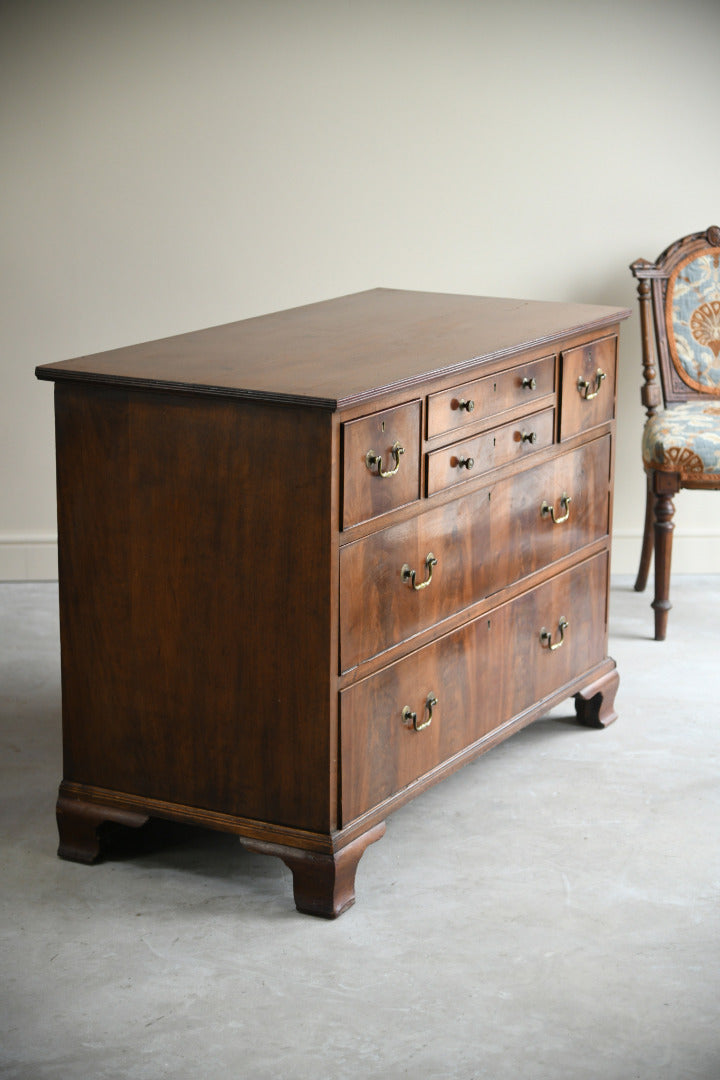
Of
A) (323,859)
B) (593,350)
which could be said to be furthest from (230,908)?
(593,350)

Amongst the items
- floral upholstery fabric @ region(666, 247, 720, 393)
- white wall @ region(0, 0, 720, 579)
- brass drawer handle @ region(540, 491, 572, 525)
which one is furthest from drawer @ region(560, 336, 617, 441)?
white wall @ region(0, 0, 720, 579)

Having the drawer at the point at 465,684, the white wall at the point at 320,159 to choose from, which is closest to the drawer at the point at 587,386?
the drawer at the point at 465,684

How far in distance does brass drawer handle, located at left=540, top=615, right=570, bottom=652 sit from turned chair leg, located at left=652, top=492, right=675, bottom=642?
0.89 meters

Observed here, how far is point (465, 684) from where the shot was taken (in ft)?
10.2

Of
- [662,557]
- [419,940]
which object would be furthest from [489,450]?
[662,557]

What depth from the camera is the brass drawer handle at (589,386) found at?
134 inches

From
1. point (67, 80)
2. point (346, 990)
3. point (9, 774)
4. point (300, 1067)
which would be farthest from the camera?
point (67, 80)

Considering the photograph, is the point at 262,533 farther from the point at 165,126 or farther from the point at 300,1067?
the point at 165,126

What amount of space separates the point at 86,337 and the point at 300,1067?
303 centimetres

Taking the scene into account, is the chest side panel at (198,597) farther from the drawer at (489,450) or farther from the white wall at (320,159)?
the white wall at (320,159)

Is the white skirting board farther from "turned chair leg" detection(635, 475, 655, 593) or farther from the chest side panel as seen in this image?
the chest side panel

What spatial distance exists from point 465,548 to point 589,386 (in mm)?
Result: 645

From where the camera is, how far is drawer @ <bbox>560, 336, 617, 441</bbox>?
3.34m

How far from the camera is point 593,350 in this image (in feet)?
11.3
